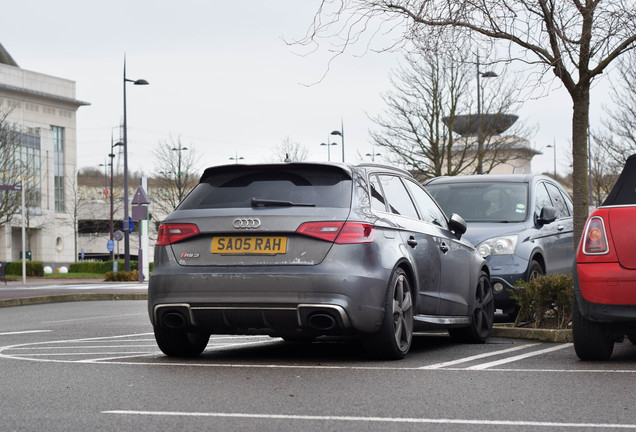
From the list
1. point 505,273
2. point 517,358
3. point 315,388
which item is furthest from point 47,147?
point 315,388

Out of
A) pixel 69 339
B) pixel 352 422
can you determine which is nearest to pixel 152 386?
pixel 352 422

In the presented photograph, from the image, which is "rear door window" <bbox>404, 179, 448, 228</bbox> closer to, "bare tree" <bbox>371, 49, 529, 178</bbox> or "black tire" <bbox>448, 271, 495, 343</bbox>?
"black tire" <bbox>448, 271, 495, 343</bbox>

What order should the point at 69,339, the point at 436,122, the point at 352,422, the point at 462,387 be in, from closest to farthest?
1. the point at 352,422
2. the point at 462,387
3. the point at 69,339
4. the point at 436,122

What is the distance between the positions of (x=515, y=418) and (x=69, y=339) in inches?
271

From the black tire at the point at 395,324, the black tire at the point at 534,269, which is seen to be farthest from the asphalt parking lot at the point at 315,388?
the black tire at the point at 534,269

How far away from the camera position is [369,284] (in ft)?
25.7

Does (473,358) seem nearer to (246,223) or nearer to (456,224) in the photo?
(456,224)

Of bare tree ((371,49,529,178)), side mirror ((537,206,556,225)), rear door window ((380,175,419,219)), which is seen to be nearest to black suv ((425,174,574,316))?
side mirror ((537,206,556,225))

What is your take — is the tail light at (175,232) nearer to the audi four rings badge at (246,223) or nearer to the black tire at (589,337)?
the audi four rings badge at (246,223)

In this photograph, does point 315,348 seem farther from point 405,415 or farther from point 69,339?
point 405,415

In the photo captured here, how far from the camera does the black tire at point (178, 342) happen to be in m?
8.47

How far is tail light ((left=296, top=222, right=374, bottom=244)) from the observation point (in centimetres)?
782

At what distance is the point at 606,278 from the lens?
7.69 metres

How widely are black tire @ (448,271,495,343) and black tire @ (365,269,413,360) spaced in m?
1.48
